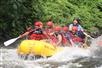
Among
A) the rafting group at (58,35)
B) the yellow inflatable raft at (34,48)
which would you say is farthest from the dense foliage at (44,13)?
the yellow inflatable raft at (34,48)

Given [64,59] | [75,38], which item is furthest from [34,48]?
[75,38]

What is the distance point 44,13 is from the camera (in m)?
17.6

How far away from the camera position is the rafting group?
1430 centimetres

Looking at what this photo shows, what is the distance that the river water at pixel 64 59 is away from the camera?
Answer: 12521 millimetres

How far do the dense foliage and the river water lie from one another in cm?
102

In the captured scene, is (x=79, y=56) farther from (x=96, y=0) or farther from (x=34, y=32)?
(x=96, y=0)

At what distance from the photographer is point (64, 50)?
14180 millimetres

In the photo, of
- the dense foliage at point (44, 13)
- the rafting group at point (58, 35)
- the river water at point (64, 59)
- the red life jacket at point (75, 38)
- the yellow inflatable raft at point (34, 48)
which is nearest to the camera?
the river water at point (64, 59)

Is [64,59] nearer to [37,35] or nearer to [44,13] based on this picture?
[37,35]

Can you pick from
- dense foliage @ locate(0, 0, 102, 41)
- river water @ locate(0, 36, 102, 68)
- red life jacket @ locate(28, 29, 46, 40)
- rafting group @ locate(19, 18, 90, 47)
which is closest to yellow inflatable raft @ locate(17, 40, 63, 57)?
river water @ locate(0, 36, 102, 68)

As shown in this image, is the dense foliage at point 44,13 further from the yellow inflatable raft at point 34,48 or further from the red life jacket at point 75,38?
the yellow inflatable raft at point 34,48

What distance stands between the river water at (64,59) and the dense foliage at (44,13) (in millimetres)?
1019

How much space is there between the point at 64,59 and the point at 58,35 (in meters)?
1.34

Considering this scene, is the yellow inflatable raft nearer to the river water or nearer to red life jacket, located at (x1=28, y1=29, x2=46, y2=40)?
the river water
